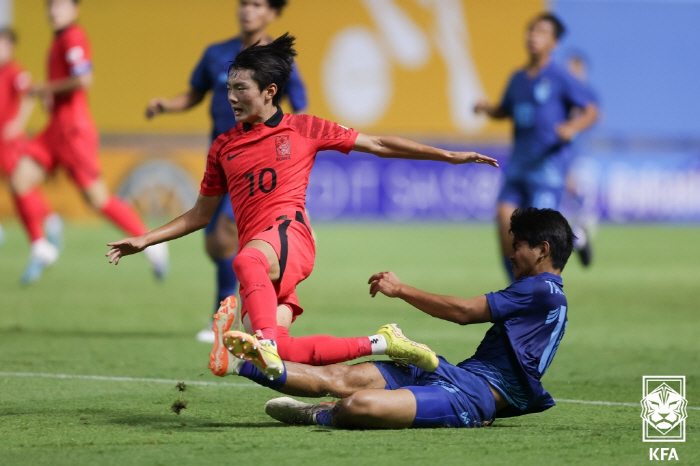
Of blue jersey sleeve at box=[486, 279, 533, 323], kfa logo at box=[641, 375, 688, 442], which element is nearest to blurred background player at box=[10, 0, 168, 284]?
kfa logo at box=[641, 375, 688, 442]

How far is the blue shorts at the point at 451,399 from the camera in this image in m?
4.60

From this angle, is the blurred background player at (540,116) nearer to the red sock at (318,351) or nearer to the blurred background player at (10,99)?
the red sock at (318,351)

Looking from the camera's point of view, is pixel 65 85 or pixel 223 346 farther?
pixel 65 85

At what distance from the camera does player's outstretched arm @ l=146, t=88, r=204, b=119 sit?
24.5ft

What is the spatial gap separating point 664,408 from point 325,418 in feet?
5.51

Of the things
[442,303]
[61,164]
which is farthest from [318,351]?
[61,164]

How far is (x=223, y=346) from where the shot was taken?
14.6 feet

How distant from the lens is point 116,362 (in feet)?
22.3

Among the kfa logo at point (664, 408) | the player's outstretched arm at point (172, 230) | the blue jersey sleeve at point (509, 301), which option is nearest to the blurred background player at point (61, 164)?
the player's outstretched arm at point (172, 230)

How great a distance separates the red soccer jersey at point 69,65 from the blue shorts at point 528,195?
13.3ft

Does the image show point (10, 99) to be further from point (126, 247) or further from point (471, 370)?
point (471, 370)

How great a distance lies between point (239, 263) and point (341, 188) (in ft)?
53.6

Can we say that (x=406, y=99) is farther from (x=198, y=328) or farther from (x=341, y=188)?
(x=198, y=328)

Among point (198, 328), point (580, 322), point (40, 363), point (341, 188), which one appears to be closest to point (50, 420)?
point (40, 363)
